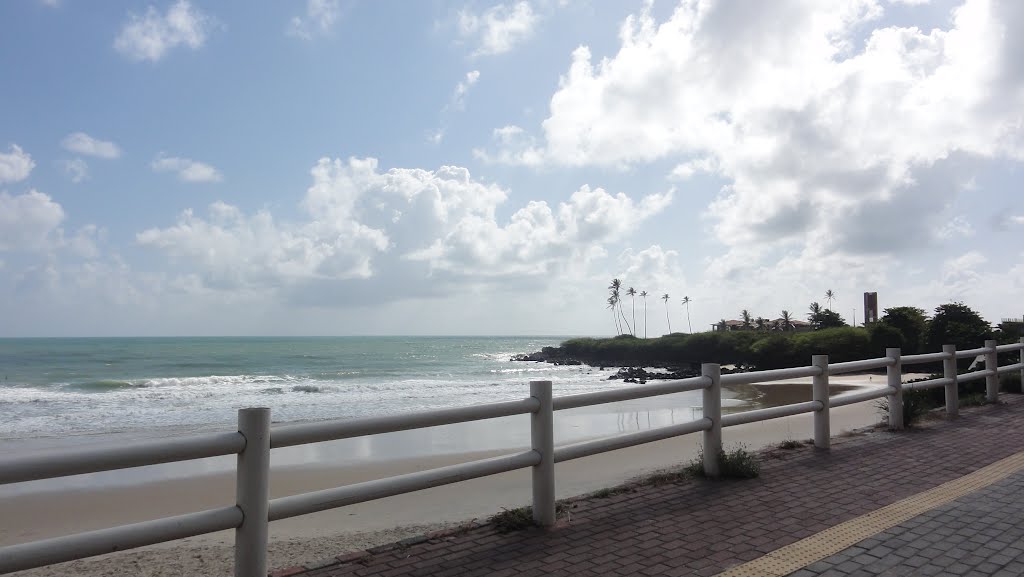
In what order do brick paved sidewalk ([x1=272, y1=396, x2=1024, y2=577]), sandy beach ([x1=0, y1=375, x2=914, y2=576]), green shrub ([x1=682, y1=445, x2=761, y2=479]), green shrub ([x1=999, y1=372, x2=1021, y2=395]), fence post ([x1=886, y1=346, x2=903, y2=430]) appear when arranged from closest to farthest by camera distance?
brick paved sidewalk ([x1=272, y1=396, x2=1024, y2=577]) < sandy beach ([x1=0, y1=375, x2=914, y2=576]) < green shrub ([x1=682, y1=445, x2=761, y2=479]) < fence post ([x1=886, y1=346, x2=903, y2=430]) < green shrub ([x1=999, y1=372, x2=1021, y2=395])

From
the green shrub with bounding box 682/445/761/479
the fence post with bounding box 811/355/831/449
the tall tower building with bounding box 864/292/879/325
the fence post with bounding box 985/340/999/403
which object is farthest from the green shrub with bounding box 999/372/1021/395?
the tall tower building with bounding box 864/292/879/325

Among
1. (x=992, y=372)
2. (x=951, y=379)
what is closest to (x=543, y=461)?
(x=951, y=379)

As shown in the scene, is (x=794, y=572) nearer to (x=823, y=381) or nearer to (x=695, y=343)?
(x=823, y=381)

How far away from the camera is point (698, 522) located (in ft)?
17.5

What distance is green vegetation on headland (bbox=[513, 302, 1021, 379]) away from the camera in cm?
3344

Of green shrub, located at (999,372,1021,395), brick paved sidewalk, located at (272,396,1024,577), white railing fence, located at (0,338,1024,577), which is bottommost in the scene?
brick paved sidewalk, located at (272,396,1024,577)

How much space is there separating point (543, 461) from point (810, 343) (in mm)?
45817

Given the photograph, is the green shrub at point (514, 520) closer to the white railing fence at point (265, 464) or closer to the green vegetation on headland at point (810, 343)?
the white railing fence at point (265, 464)

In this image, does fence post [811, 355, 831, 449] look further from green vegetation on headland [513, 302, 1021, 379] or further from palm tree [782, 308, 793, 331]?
palm tree [782, 308, 793, 331]

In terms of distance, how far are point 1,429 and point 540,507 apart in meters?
20.9

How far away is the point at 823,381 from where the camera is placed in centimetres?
815

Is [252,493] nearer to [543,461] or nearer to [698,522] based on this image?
[543,461]

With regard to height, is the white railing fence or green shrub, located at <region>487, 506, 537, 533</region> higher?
the white railing fence

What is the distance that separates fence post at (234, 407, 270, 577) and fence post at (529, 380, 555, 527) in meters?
2.10
